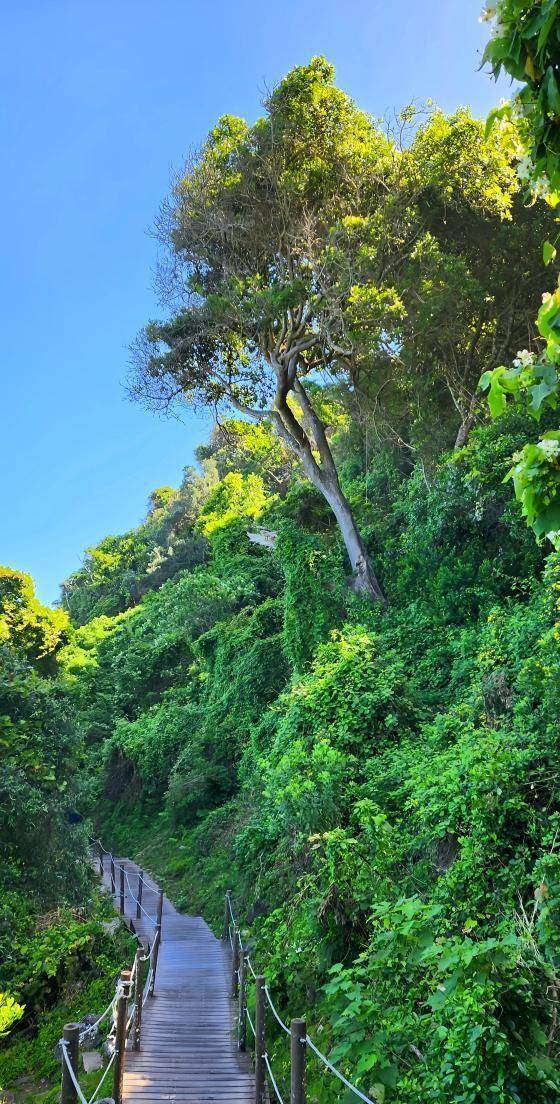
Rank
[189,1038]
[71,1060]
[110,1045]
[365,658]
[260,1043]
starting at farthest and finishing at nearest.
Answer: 1. [365,658]
2. [189,1038]
3. [110,1045]
4. [260,1043]
5. [71,1060]

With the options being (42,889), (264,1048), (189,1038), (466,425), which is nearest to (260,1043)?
(264,1048)

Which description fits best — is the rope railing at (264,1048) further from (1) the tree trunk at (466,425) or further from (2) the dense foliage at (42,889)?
(1) the tree trunk at (466,425)

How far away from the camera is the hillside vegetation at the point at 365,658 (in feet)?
14.0

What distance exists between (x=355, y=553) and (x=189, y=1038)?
8.68 metres

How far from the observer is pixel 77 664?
29.1 metres

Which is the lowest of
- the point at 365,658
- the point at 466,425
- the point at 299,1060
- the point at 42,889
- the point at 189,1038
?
the point at 189,1038

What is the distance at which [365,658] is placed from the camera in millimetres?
10062

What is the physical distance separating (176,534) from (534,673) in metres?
36.9

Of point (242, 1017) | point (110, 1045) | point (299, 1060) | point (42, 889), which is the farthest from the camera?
point (42, 889)

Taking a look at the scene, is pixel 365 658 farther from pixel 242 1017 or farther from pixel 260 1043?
pixel 260 1043

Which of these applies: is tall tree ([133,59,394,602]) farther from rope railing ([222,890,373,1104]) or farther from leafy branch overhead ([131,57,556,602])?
rope railing ([222,890,373,1104])

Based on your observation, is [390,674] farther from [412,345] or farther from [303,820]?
[412,345]

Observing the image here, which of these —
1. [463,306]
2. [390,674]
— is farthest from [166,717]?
[463,306]

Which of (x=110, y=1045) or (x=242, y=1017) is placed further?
(x=242, y=1017)
